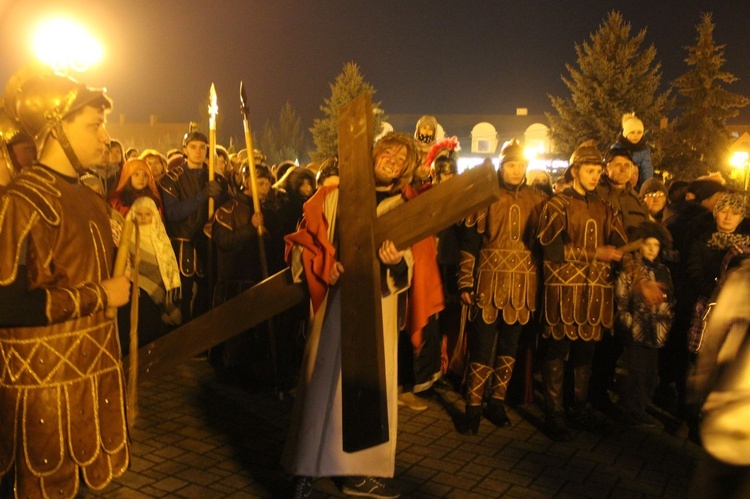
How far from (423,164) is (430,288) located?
11.0 ft

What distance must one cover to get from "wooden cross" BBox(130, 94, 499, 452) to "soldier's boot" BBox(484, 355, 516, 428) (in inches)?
100

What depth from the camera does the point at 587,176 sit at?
5.46m

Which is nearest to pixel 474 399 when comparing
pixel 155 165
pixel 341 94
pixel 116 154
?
pixel 155 165

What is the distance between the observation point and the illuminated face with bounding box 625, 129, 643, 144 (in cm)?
815

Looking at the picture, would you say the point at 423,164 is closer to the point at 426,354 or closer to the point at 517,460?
the point at 426,354

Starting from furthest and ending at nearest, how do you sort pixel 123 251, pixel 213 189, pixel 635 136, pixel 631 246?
pixel 635 136 < pixel 213 189 < pixel 631 246 < pixel 123 251

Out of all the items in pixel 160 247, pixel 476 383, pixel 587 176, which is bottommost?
pixel 476 383

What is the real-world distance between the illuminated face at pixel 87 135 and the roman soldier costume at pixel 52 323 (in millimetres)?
29

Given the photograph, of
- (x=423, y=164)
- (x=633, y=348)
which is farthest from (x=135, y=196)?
(x=633, y=348)

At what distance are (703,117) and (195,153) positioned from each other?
32390 millimetres

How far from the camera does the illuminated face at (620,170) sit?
250 inches

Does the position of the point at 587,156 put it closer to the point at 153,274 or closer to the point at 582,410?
the point at 582,410

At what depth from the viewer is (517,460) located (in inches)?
197

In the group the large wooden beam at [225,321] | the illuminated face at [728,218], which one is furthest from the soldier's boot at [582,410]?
the large wooden beam at [225,321]
